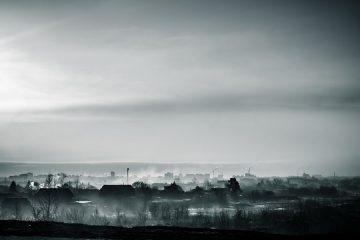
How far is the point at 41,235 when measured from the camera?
4025 cm

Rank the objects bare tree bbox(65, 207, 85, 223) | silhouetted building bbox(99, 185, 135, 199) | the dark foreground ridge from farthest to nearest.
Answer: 1. silhouetted building bbox(99, 185, 135, 199)
2. bare tree bbox(65, 207, 85, 223)
3. the dark foreground ridge

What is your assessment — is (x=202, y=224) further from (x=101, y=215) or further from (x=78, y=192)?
(x=78, y=192)

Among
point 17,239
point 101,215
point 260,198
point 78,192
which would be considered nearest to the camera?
point 17,239

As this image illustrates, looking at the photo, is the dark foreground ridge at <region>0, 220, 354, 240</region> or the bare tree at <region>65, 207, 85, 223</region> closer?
the dark foreground ridge at <region>0, 220, 354, 240</region>

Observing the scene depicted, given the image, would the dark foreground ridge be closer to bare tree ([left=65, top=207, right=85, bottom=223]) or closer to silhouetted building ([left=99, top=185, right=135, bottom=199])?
bare tree ([left=65, top=207, right=85, bottom=223])

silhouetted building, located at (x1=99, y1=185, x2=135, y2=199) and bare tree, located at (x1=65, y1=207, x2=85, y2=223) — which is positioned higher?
silhouetted building, located at (x1=99, y1=185, x2=135, y2=199)

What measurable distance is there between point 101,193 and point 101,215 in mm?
15969

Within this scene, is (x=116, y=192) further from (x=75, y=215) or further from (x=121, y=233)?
(x=121, y=233)

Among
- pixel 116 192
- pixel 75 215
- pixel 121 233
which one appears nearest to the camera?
pixel 121 233

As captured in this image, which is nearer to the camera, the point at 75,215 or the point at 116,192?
the point at 75,215

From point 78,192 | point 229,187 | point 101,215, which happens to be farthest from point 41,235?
point 229,187

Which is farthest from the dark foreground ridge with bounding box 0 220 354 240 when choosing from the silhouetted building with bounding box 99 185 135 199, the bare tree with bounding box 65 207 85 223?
the silhouetted building with bounding box 99 185 135 199

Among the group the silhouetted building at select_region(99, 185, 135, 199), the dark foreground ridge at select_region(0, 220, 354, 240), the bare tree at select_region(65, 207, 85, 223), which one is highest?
the silhouetted building at select_region(99, 185, 135, 199)

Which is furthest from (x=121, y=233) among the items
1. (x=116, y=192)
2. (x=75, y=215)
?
(x=116, y=192)
